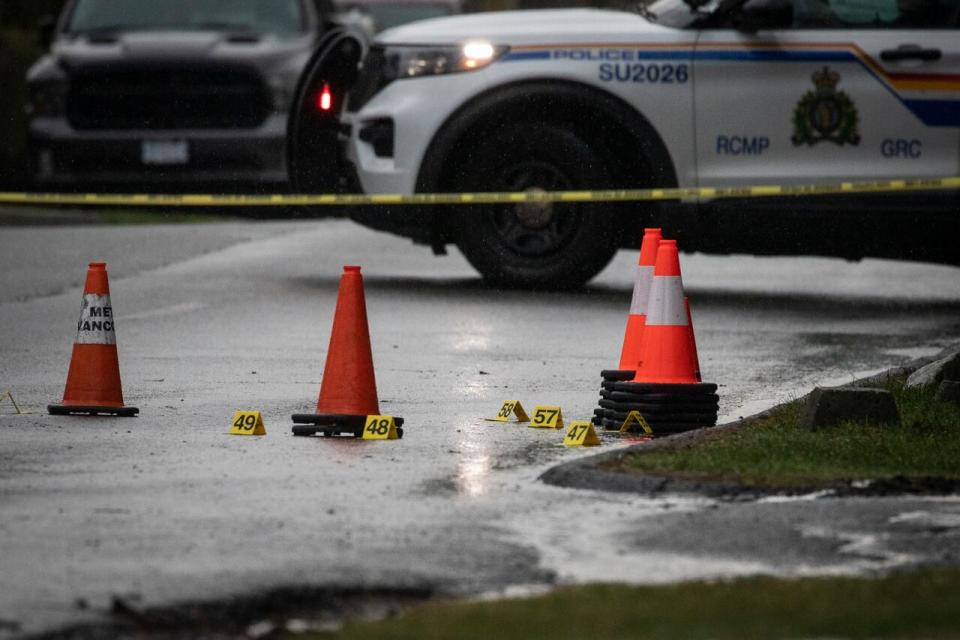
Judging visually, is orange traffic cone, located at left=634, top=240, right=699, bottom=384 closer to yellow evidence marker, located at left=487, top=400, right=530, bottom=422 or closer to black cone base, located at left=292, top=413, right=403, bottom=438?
yellow evidence marker, located at left=487, top=400, right=530, bottom=422

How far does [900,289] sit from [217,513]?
30.8 feet

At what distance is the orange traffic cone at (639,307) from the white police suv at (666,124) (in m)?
3.73

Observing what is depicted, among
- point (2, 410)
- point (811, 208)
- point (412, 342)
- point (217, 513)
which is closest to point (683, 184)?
point (811, 208)

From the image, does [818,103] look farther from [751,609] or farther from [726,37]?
[751,609]

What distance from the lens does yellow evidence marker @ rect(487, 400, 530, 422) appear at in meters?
8.73

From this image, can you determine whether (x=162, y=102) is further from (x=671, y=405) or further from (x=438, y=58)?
(x=671, y=405)

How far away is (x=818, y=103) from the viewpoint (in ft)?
42.3

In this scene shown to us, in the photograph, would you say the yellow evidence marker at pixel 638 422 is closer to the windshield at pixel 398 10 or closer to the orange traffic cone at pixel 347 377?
the orange traffic cone at pixel 347 377

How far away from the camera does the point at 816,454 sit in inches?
290

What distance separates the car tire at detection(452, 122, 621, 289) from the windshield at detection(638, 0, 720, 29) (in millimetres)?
828

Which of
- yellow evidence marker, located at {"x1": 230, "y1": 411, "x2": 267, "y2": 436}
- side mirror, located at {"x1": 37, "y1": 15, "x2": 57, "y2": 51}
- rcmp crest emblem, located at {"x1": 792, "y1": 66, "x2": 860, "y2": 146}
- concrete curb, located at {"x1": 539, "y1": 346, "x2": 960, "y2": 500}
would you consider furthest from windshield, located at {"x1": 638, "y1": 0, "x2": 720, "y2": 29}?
side mirror, located at {"x1": 37, "y1": 15, "x2": 57, "y2": 51}

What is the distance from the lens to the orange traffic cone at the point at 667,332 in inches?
338

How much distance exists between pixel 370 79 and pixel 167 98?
6281 mm

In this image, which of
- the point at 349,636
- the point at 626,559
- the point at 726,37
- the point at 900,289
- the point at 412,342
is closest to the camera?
the point at 349,636
